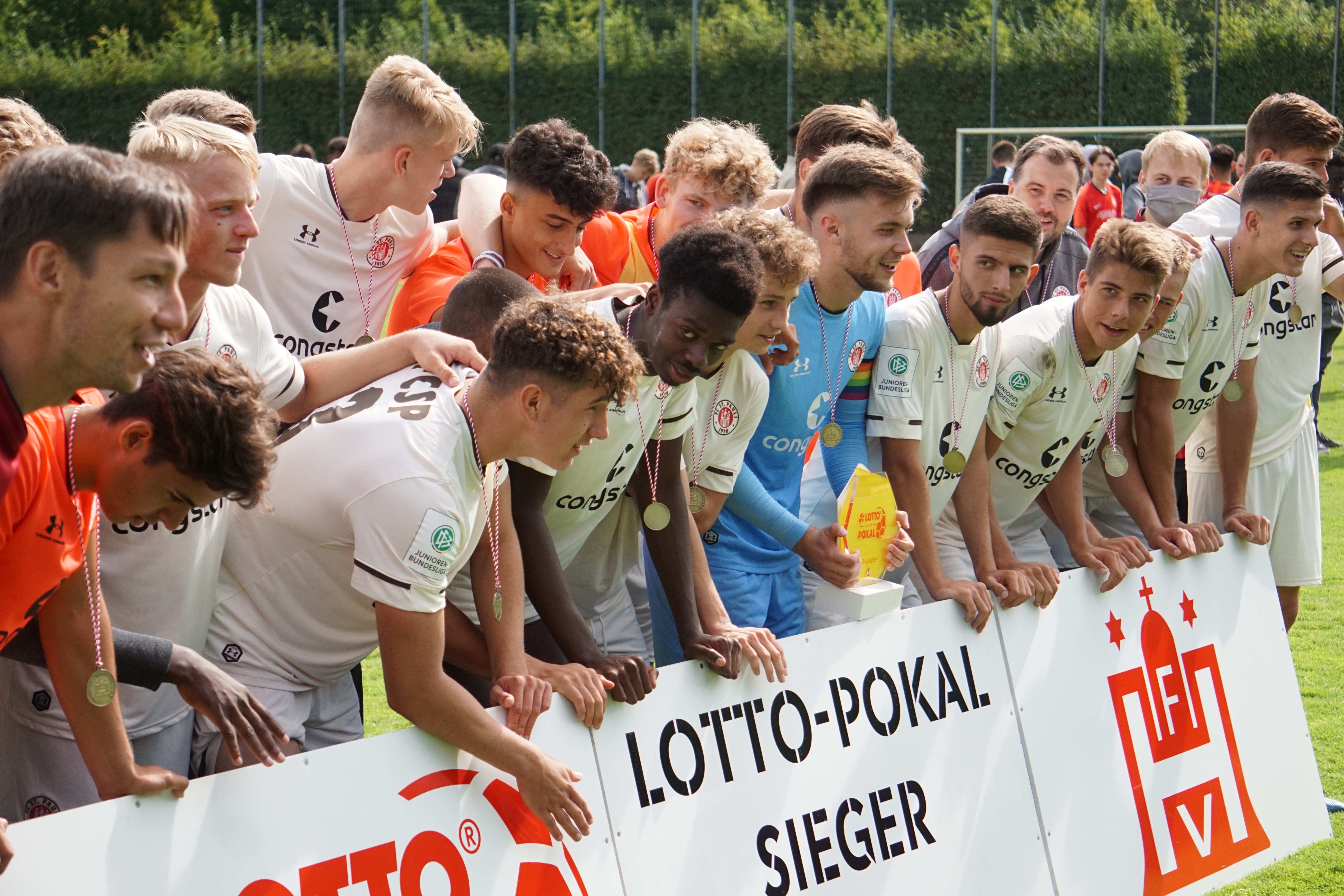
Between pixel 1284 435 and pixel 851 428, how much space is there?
2434 millimetres

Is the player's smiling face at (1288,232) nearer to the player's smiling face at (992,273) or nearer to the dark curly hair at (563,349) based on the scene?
the player's smiling face at (992,273)

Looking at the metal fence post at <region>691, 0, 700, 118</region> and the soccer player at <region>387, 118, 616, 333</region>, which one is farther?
the metal fence post at <region>691, 0, 700, 118</region>

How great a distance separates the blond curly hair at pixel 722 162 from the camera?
430cm

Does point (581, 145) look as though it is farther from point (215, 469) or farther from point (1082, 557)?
point (1082, 557)

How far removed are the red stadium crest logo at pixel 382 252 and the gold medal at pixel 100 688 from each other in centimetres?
194

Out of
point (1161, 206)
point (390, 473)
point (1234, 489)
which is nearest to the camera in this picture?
point (390, 473)

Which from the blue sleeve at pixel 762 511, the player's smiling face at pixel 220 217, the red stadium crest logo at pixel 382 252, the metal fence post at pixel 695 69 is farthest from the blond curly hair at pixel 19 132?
the metal fence post at pixel 695 69

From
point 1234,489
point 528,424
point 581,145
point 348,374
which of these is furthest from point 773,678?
point 1234,489

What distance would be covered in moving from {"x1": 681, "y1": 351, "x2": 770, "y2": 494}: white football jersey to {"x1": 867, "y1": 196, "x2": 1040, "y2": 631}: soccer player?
0.60 m

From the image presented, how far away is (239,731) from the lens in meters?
2.54

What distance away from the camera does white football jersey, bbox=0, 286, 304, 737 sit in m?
2.81

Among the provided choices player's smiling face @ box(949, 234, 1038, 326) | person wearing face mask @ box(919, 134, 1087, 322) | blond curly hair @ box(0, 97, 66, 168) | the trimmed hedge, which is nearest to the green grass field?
blond curly hair @ box(0, 97, 66, 168)

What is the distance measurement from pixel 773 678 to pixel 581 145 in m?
1.68

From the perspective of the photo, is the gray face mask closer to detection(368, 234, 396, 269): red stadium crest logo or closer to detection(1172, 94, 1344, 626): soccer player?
detection(1172, 94, 1344, 626): soccer player
